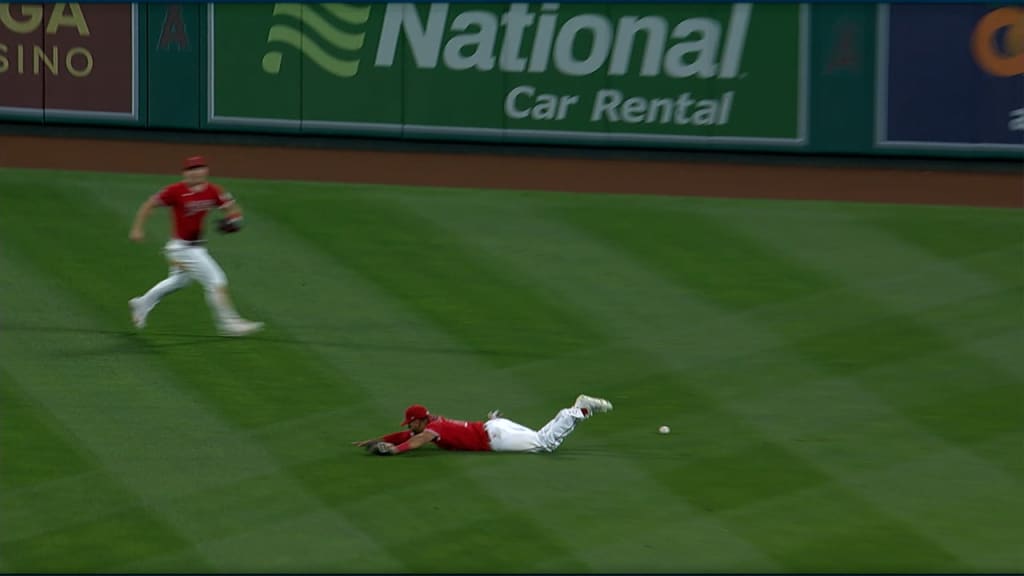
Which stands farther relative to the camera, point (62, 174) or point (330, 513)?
point (62, 174)

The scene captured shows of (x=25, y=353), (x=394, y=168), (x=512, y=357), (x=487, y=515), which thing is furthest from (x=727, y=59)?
(x=487, y=515)

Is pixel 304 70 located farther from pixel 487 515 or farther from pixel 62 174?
pixel 487 515

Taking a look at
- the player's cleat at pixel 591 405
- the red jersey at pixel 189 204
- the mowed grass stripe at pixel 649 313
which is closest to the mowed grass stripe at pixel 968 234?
the mowed grass stripe at pixel 649 313

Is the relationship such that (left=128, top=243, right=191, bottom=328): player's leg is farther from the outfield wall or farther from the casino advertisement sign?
the casino advertisement sign

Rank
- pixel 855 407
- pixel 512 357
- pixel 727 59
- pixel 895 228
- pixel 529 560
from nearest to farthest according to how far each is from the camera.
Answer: pixel 529 560 < pixel 855 407 < pixel 512 357 < pixel 895 228 < pixel 727 59

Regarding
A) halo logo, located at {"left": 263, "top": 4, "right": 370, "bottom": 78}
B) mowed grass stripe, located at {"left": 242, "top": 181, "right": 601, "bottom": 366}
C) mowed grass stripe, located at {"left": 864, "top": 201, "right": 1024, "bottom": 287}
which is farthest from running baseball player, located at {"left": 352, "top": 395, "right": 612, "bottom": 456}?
halo logo, located at {"left": 263, "top": 4, "right": 370, "bottom": 78}

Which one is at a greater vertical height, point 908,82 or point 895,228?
point 908,82

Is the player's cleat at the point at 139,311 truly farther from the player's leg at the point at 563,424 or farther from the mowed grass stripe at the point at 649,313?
the player's leg at the point at 563,424
